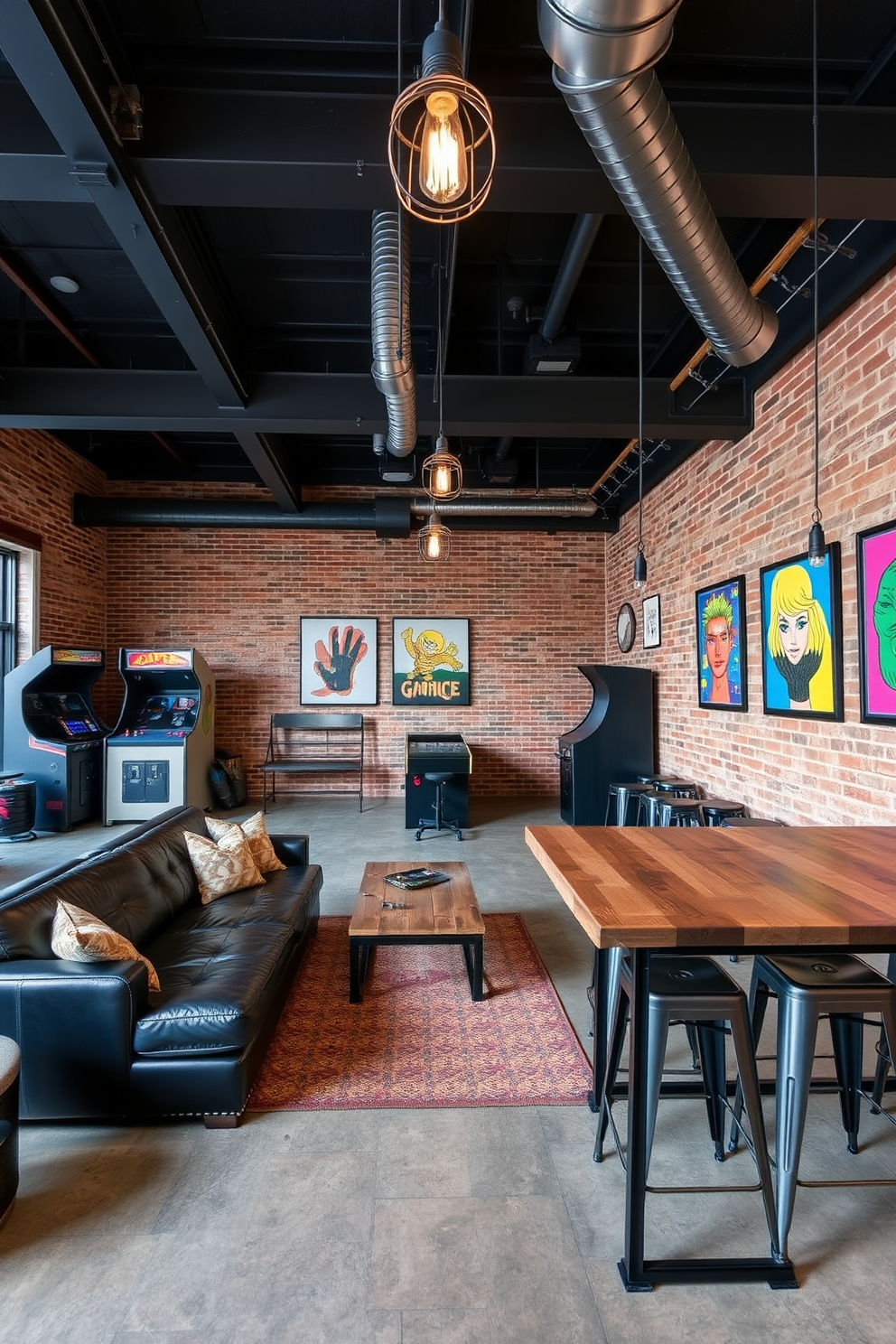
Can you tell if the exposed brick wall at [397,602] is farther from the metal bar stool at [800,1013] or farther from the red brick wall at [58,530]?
the metal bar stool at [800,1013]

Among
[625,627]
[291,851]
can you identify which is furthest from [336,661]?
[291,851]

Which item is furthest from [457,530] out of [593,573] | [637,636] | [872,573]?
[872,573]

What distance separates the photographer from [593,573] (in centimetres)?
812

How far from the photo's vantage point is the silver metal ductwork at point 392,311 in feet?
9.48

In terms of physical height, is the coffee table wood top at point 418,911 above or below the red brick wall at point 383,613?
below

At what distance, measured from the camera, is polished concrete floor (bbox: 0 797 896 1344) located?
58.9 inches

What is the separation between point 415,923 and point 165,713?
504cm

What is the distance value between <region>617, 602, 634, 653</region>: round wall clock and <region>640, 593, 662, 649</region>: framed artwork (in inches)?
13.1

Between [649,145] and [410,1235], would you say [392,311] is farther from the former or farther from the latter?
[410,1235]

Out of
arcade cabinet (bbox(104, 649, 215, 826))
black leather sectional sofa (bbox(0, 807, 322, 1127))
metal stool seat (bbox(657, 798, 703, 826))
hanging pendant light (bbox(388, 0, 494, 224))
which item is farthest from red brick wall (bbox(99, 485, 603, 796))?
hanging pendant light (bbox(388, 0, 494, 224))

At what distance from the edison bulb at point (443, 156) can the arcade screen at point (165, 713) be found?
623cm

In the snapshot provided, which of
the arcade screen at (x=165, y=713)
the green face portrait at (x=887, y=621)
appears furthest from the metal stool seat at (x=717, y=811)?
the arcade screen at (x=165, y=713)

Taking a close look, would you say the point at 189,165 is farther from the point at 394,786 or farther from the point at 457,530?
the point at 394,786

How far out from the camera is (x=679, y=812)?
13.8 feet
